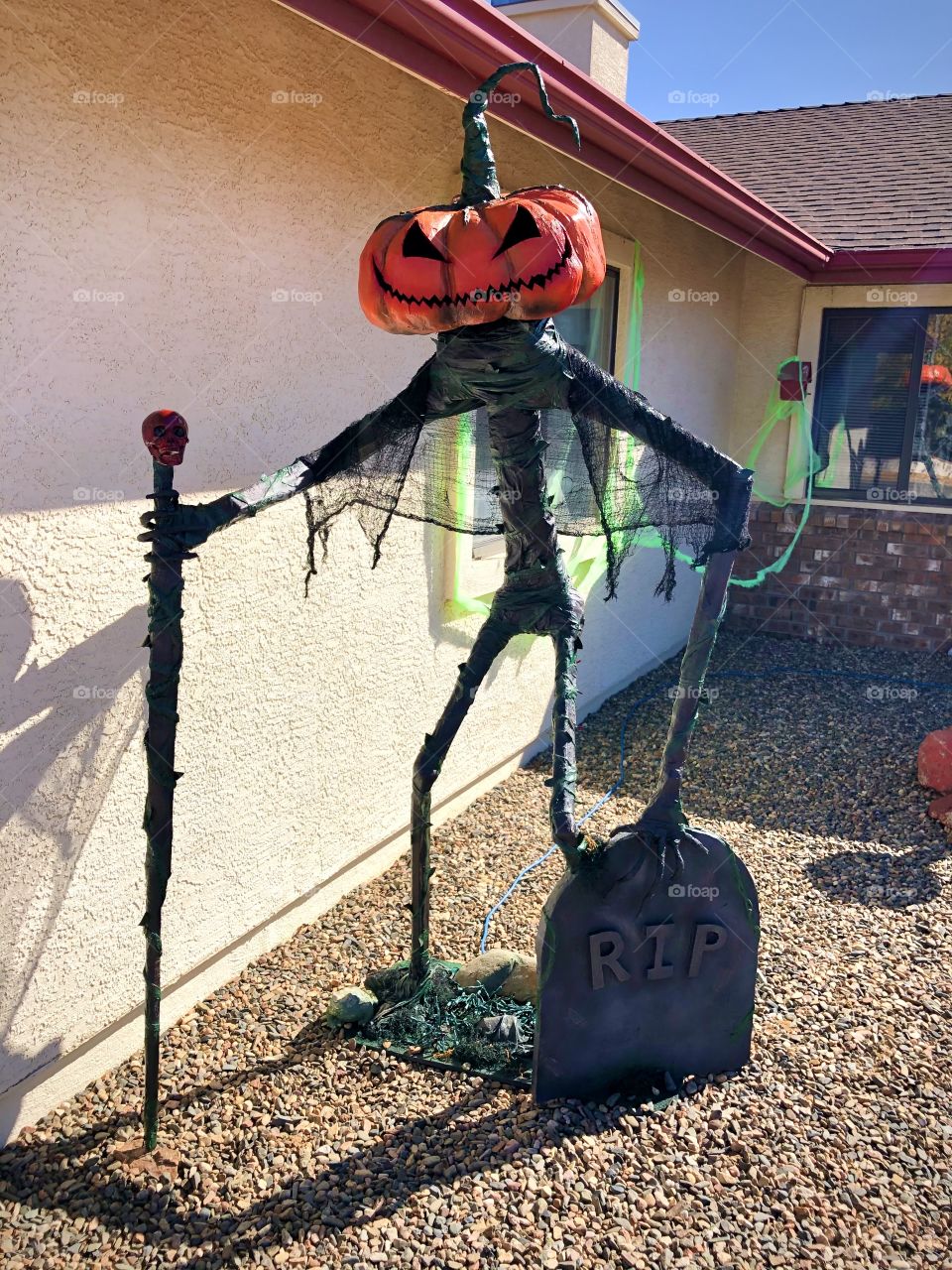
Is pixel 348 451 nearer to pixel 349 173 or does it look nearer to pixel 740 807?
pixel 349 173

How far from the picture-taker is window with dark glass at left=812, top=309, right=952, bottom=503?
26.2 ft

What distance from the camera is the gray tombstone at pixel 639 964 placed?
9.21 feet

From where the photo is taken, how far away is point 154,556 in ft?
7.43

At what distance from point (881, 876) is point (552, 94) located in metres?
3.51

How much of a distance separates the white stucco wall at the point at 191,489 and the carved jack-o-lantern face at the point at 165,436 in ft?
1.73

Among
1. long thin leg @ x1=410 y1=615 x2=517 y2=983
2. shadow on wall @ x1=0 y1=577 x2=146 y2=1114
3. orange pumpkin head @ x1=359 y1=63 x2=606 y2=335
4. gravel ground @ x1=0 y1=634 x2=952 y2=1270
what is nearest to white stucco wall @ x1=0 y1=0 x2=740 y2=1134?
shadow on wall @ x1=0 y1=577 x2=146 y2=1114

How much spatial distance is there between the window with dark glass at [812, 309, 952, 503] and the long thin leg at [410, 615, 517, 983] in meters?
6.28

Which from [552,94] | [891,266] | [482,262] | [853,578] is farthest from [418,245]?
[853,578]

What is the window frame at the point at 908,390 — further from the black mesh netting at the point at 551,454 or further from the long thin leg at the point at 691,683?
the long thin leg at the point at 691,683

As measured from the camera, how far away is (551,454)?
9.34ft

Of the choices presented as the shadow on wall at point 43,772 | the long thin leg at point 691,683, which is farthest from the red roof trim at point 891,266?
the shadow on wall at point 43,772

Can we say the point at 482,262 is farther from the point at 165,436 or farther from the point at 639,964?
the point at 639,964

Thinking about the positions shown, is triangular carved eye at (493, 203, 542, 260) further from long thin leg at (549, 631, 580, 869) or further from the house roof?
the house roof

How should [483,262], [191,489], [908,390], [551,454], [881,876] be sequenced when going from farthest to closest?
[908,390], [881,876], [191,489], [551,454], [483,262]
